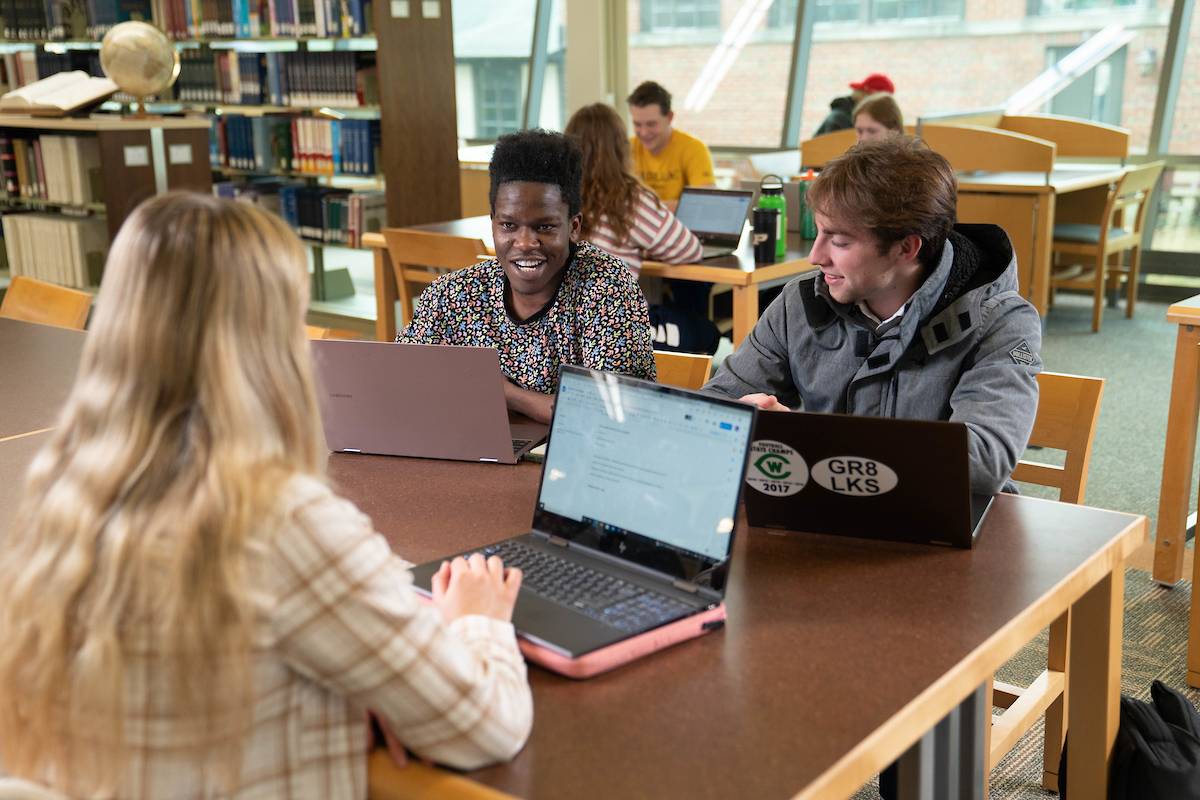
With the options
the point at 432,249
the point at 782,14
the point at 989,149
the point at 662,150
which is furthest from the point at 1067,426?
the point at 782,14

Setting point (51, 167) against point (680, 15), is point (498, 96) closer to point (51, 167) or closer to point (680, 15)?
point (680, 15)

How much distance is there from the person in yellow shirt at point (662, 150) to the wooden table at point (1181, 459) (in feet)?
9.47

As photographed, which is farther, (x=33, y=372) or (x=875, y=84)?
(x=875, y=84)

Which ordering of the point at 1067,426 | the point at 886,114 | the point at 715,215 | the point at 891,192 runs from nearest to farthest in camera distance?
1. the point at 891,192
2. the point at 1067,426
3. the point at 715,215
4. the point at 886,114

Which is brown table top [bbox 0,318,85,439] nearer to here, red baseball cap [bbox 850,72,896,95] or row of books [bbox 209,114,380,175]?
row of books [bbox 209,114,380,175]

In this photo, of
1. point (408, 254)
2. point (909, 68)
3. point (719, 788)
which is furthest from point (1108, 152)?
point (719, 788)

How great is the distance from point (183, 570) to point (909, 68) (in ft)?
23.9

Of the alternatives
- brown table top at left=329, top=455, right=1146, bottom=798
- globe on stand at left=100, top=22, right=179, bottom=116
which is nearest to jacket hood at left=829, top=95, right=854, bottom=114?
globe on stand at left=100, top=22, right=179, bottom=116

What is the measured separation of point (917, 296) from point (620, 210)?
76.0 inches

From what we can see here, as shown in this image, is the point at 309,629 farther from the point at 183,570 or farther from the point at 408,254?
the point at 408,254

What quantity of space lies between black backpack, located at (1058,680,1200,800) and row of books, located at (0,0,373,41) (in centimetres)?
484

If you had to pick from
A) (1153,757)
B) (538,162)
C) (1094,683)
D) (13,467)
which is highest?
(538,162)

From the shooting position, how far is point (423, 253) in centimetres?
406

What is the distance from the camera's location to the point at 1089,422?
1993 mm
